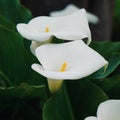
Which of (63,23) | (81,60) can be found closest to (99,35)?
(63,23)

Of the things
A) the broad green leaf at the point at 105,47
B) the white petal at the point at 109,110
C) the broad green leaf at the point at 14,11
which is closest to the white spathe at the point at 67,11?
the broad green leaf at the point at 14,11

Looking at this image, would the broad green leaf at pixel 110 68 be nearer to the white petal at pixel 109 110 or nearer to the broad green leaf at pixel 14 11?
the white petal at pixel 109 110

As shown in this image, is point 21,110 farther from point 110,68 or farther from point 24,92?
point 110,68

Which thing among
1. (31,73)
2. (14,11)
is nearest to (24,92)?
(31,73)

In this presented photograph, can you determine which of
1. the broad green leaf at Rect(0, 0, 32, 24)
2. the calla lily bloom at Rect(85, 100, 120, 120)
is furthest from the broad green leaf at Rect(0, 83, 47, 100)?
the broad green leaf at Rect(0, 0, 32, 24)

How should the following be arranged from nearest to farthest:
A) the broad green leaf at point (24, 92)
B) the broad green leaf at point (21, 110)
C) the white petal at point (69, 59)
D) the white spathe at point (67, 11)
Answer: the white petal at point (69, 59) < the broad green leaf at point (24, 92) < the broad green leaf at point (21, 110) < the white spathe at point (67, 11)

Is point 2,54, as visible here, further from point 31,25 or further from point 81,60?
point 81,60
